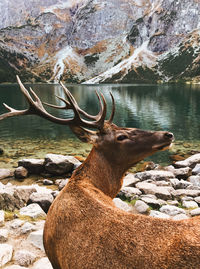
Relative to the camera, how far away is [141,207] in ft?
32.6

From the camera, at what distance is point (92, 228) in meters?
3.50

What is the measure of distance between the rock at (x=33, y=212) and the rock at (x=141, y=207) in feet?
12.8

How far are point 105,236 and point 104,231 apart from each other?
0.08 m

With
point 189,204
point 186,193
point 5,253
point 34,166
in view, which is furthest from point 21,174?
point 189,204

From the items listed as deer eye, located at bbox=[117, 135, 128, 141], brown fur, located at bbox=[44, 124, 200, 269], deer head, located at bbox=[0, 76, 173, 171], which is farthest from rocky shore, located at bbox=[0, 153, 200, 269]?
deer eye, located at bbox=[117, 135, 128, 141]

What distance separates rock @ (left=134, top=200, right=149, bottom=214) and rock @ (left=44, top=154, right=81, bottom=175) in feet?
25.5

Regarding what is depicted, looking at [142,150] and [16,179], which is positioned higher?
[142,150]

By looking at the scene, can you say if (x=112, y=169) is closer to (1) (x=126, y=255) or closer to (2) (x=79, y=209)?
(2) (x=79, y=209)

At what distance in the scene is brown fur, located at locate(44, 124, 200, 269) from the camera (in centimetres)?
279

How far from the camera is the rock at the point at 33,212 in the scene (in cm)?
870

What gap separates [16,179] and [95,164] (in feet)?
41.0

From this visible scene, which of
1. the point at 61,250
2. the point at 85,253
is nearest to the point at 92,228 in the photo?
the point at 85,253

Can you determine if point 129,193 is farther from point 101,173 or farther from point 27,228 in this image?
point 101,173

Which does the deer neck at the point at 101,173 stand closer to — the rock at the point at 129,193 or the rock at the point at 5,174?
the rock at the point at 129,193
